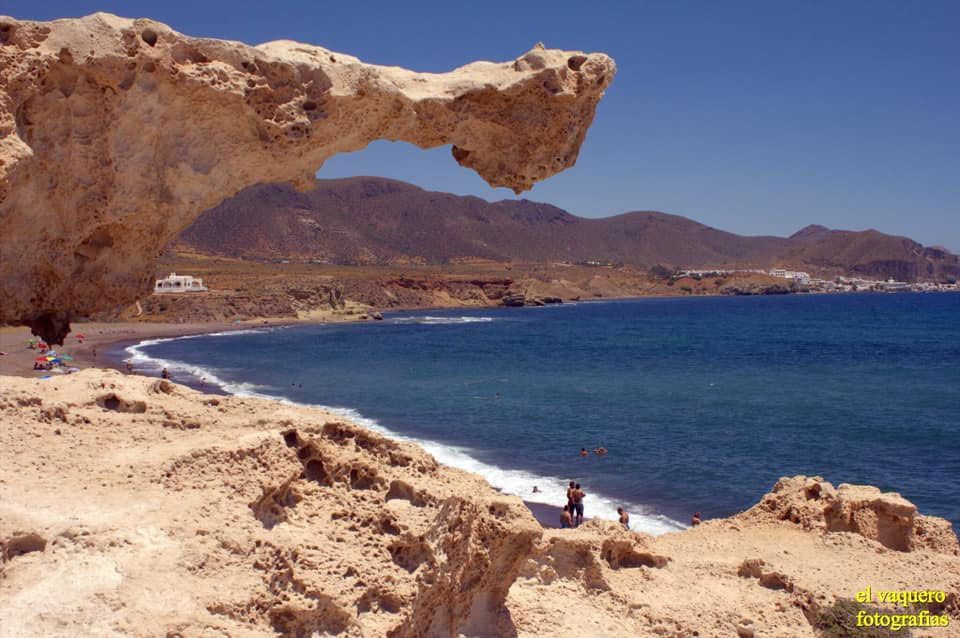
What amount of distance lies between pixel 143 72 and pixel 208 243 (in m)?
153

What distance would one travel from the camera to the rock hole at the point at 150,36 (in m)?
6.91

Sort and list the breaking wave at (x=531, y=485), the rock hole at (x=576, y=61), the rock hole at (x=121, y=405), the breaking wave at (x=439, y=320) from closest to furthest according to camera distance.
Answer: the rock hole at (x=121, y=405), the rock hole at (x=576, y=61), the breaking wave at (x=531, y=485), the breaking wave at (x=439, y=320)

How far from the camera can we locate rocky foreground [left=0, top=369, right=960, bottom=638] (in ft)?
12.8

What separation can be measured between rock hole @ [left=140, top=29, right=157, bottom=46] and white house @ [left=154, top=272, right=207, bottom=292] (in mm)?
78821

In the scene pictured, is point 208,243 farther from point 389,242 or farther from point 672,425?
point 672,425

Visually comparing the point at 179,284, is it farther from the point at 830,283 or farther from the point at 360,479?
the point at 830,283

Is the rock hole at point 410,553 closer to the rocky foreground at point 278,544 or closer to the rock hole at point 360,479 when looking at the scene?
the rocky foreground at point 278,544

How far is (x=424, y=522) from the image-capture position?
5.10 m

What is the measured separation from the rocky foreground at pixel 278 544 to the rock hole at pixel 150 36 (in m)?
3.09

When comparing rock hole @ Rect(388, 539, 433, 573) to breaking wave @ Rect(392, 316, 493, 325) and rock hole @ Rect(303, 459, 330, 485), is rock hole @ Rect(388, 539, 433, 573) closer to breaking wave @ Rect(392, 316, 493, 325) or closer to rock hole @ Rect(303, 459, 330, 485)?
rock hole @ Rect(303, 459, 330, 485)

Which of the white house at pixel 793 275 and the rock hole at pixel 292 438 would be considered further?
the white house at pixel 793 275

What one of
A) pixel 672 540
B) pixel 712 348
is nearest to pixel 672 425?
pixel 672 540

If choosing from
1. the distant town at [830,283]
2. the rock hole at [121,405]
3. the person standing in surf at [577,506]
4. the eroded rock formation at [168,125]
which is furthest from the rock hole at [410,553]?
the distant town at [830,283]

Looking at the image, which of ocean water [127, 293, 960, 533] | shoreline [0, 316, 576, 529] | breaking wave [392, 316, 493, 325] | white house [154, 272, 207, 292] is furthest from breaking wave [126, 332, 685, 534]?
breaking wave [392, 316, 493, 325]
